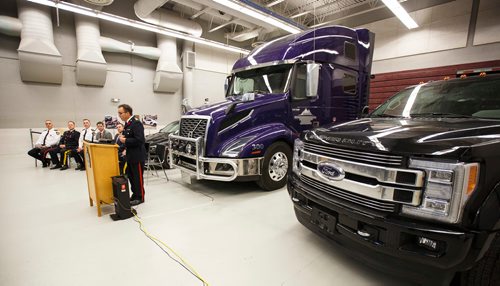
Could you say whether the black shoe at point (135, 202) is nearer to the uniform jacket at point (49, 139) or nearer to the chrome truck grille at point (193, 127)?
the chrome truck grille at point (193, 127)

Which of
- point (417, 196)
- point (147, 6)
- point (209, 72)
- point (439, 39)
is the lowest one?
point (417, 196)

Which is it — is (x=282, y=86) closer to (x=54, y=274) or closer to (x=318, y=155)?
(x=318, y=155)

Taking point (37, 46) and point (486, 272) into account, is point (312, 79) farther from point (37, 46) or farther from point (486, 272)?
point (37, 46)

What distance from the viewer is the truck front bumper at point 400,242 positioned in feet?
3.67

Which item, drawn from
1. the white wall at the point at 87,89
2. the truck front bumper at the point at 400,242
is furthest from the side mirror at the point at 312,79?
the white wall at the point at 87,89

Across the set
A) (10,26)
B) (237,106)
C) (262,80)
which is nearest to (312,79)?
(262,80)

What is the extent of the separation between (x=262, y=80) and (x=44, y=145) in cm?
635

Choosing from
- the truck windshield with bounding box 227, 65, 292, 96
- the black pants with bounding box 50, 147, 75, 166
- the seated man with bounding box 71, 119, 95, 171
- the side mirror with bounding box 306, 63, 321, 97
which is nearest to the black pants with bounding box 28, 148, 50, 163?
the black pants with bounding box 50, 147, 75, 166

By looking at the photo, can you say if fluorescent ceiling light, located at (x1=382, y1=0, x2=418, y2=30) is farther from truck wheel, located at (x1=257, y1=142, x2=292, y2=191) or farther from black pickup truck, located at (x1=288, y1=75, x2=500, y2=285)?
black pickup truck, located at (x1=288, y1=75, x2=500, y2=285)

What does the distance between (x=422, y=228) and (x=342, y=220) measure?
0.46 m

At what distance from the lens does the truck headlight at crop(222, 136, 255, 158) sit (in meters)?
3.25

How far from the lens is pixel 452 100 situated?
207 centimetres

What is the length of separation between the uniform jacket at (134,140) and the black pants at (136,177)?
0.33 feet

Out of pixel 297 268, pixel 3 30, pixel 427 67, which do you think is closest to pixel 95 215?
pixel 297 268
